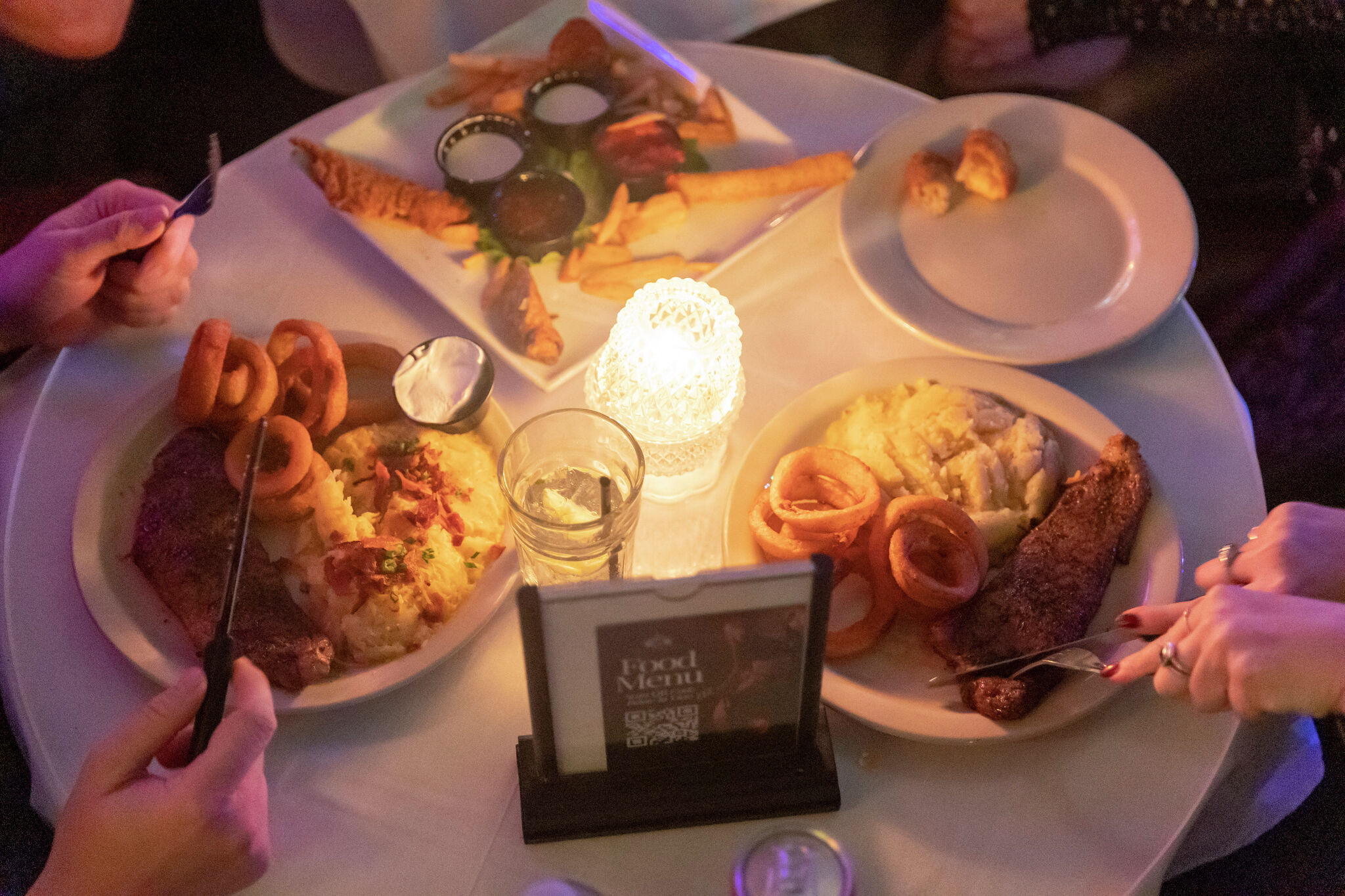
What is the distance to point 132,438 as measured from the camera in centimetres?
182

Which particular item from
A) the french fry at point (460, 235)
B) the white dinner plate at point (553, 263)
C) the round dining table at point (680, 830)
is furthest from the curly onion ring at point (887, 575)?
the french fry at point (460, 235)

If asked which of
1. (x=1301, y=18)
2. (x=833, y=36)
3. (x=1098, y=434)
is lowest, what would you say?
(x=833, y=36)

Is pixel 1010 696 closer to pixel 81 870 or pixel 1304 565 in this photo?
pixel 1304 565

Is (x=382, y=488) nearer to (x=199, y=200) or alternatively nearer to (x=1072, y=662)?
(x=199, y=200)

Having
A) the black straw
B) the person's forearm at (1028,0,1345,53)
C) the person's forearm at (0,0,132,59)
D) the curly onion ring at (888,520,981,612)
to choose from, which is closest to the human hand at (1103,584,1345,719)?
the curly onion ring at (888,520,981,612)

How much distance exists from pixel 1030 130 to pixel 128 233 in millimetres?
2045

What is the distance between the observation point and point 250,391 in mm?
1840

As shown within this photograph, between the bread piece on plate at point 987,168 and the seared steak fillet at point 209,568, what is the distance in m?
1.72

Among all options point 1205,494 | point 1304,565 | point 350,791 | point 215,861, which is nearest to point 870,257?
point 1205,494

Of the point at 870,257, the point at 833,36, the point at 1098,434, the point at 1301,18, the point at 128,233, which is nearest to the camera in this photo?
the point at 1098,434

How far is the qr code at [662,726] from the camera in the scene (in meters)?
1.35

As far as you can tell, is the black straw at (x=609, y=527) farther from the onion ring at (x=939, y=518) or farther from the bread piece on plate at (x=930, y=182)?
the bread piece on plate at (x=930, y=182)

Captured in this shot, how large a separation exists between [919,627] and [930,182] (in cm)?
110

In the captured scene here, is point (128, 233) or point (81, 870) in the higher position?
point (128, 233)
